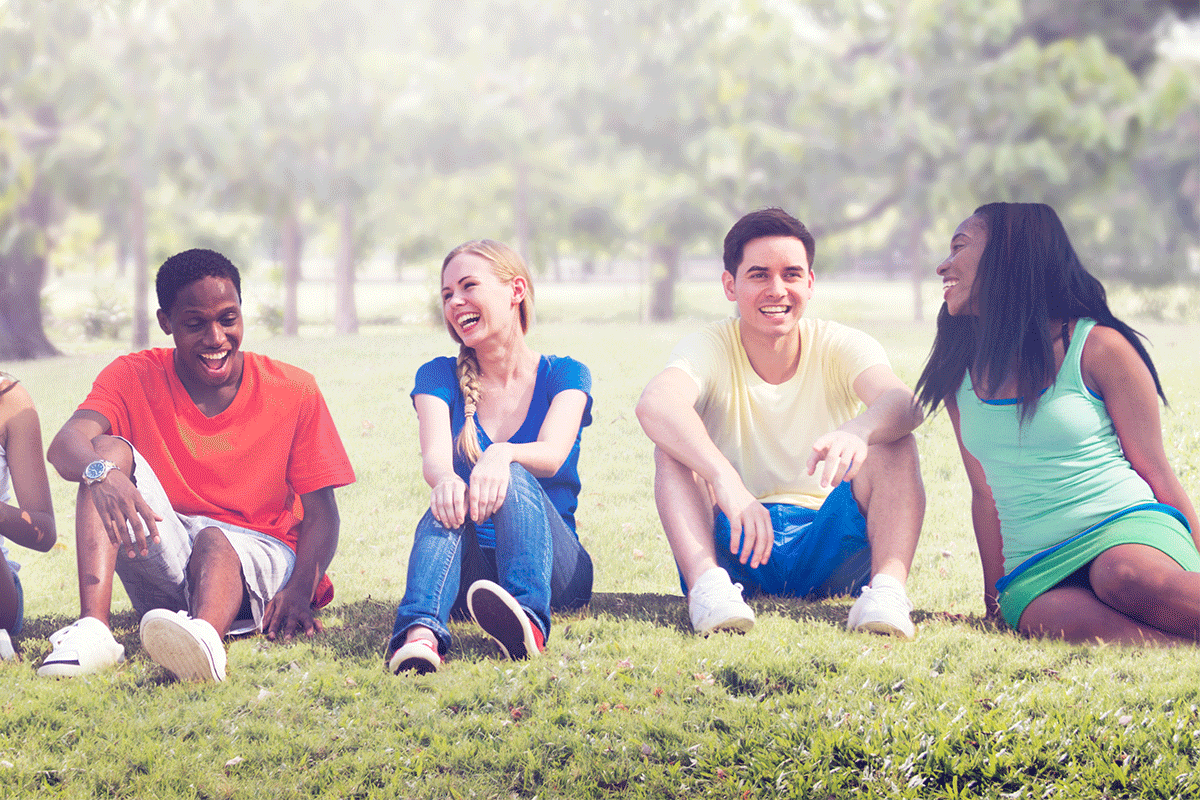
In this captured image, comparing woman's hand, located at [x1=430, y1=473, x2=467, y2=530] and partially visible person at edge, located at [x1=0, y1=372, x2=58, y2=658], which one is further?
partially visible person at edge, located at [x1=0, y1=372, x2=58, y2=658]

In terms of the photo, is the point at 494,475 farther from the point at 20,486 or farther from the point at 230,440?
the point at 20,486

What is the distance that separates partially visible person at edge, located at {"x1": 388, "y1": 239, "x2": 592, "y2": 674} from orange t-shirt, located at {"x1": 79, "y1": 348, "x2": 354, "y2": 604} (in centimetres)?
48

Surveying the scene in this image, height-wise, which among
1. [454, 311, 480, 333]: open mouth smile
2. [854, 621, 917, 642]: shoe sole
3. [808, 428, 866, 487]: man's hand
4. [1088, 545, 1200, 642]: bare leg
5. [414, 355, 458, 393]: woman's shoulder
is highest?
[454, 311, 480, 333]: open mouth smile

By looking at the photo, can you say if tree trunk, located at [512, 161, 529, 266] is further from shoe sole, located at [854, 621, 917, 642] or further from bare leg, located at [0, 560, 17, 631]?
shoe sole, located at [854, 621, 917, 642]

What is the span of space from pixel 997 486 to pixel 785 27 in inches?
470

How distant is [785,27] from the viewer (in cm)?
1441

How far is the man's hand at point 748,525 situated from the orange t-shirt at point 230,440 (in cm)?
154

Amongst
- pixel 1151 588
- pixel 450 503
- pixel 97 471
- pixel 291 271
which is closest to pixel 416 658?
pixel 450 503

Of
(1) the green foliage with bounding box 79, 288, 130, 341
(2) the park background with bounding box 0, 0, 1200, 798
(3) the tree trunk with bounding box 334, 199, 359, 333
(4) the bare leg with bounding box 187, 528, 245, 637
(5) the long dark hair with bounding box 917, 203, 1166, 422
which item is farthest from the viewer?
(3) the tree trunk with bounding box 334, 199, 359, 333

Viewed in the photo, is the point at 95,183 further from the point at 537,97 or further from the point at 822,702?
the point at 822,702

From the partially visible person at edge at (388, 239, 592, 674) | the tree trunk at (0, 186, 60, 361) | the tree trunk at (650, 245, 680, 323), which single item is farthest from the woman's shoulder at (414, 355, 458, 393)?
the tree trunk at (650, 245, 680, 323)

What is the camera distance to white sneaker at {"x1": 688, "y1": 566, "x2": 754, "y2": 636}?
364cm

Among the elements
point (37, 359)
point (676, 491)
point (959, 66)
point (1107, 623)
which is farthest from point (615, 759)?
point (959, 66)

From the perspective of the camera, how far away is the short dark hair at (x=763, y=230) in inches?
160
